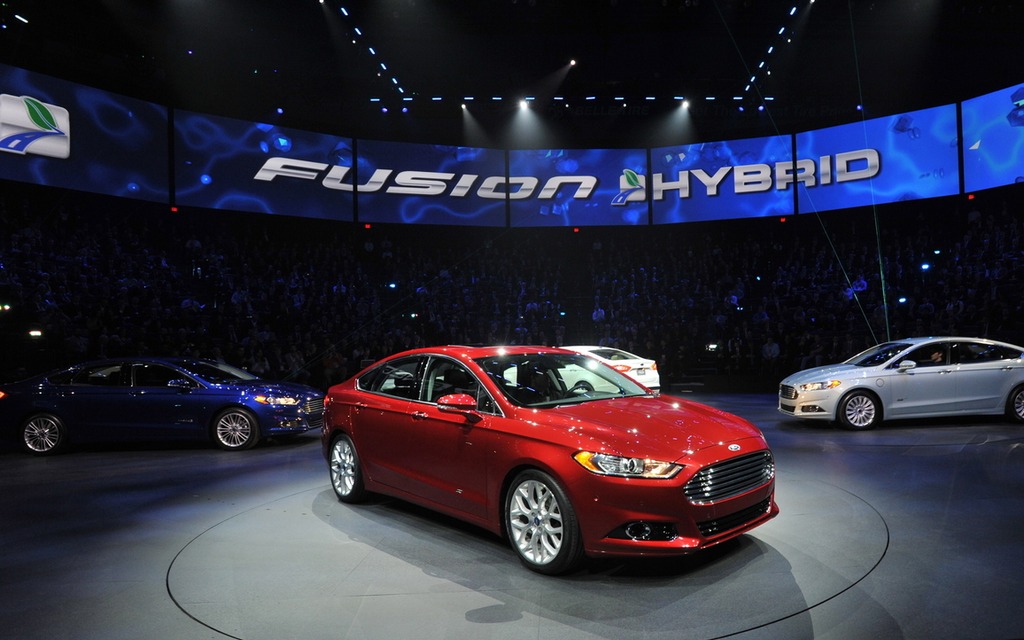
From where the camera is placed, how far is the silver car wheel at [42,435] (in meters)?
9.46

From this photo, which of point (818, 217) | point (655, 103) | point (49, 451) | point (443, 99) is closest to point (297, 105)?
point (443, 99)

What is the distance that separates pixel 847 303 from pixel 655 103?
10.7 meters

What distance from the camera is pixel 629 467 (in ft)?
13.1

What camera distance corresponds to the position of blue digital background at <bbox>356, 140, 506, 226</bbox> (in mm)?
24172

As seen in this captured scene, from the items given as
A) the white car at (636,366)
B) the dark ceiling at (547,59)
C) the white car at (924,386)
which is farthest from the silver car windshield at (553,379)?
the dark ceiling at (547,59)

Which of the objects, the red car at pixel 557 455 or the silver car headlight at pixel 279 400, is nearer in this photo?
the red car at pixel 557 455

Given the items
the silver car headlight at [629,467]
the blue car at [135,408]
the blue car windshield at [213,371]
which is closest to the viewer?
the silver car headlight at [629,467]

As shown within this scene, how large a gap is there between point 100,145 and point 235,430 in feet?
46.8

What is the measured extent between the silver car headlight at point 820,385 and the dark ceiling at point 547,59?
16215mm

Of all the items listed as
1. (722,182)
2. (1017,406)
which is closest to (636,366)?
(1017,406)

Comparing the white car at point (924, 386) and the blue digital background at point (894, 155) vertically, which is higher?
the blue digital background at point (894, 155)

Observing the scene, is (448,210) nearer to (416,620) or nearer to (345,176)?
(345,176)

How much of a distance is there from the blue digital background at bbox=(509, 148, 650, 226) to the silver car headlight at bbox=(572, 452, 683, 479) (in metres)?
21.8

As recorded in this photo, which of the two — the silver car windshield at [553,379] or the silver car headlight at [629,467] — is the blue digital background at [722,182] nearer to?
the silver car windshield at [553,379]
